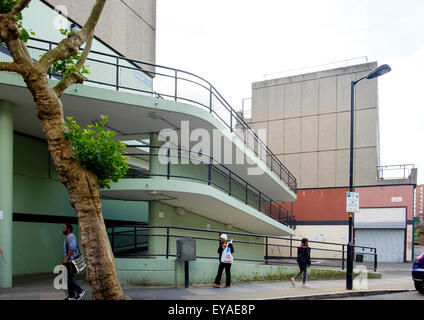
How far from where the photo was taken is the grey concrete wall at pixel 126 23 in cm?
1594

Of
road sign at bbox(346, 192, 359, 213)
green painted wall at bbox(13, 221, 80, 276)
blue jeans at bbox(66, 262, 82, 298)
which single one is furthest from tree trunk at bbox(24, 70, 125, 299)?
road sign at bbox(346, 192, 359, 213)

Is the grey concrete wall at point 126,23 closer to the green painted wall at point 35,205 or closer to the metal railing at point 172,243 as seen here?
the green painted wall at point 35,205

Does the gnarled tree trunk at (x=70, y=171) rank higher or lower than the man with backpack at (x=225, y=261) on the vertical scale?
higher

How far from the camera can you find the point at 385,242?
28.5 meters

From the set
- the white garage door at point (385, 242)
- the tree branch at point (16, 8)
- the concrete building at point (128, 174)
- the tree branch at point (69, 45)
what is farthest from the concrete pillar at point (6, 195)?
the white garage door at point (385, 242)

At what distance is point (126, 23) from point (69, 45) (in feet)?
34.2

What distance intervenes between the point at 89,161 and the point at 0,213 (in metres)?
3.99

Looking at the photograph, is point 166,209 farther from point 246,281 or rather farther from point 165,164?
point 246,281

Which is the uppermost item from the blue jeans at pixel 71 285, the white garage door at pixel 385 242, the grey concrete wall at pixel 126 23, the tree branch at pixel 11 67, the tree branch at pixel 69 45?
the grey concrete wall at pixel 126 23

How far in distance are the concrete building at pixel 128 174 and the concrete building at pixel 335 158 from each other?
42.0 ft

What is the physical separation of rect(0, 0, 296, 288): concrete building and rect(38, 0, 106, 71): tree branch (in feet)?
7.76

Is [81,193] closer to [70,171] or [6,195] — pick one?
[70,171]

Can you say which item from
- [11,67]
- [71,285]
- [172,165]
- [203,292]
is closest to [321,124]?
[172,165]

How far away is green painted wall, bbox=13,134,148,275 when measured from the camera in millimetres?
13570
